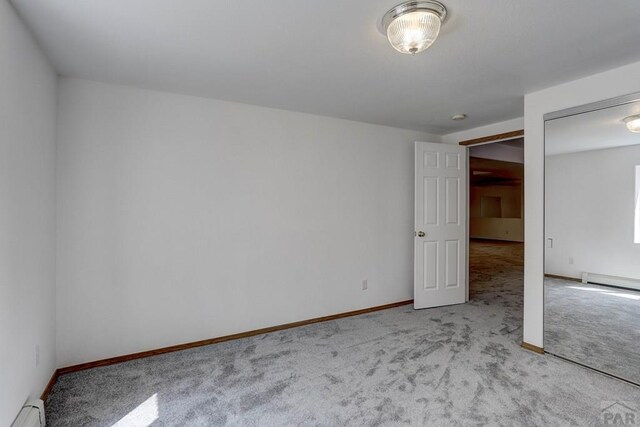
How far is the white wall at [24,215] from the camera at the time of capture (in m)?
1.58

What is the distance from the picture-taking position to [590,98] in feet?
8.21

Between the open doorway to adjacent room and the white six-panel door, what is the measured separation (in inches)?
16.8

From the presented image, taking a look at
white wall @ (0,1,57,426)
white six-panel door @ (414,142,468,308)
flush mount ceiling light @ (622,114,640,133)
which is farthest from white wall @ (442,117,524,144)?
white wall @ (0,1,57,426)

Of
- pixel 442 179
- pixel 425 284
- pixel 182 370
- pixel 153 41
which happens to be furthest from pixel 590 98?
pixel 182 370

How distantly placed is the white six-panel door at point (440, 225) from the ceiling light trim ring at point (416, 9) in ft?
8.06

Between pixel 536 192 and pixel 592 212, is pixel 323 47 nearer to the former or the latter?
pixel 536 192

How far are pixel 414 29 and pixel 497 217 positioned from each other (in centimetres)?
1162

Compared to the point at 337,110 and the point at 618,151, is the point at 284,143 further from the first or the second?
the point at 618,151

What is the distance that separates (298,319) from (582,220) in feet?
9.21

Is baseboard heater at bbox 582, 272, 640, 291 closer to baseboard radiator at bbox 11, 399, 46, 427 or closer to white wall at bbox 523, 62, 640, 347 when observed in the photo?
white wall at bbox 523, 62, 640, 347

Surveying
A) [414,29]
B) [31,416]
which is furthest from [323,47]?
[31,416]

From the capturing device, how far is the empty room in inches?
70.5

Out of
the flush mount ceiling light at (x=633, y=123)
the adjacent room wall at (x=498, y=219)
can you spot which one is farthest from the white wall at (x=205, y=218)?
the adjacent room wall at (x=498, y=219)

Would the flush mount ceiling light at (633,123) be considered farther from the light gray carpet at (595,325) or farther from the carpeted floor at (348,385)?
the carpeted floor at (348,385)
